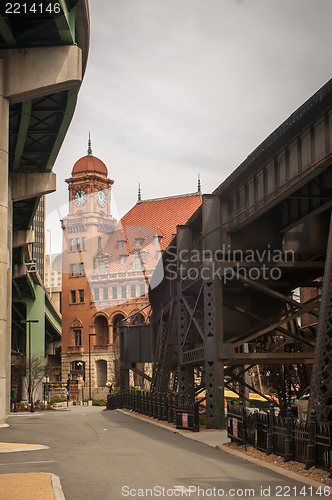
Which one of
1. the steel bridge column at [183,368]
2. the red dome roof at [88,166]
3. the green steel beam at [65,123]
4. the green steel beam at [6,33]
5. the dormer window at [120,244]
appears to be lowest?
the steel bridge column at [183,368]

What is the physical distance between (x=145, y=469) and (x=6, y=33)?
17667mm

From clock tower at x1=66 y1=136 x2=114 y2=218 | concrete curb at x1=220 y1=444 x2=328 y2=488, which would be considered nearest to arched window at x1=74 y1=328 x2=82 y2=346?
clock tower at x1=66 y1=136 x2=114 y2=218

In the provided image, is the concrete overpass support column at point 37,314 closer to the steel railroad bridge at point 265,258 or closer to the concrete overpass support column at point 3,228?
the steel railroad bridge at point 265,258

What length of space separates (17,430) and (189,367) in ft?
30.2

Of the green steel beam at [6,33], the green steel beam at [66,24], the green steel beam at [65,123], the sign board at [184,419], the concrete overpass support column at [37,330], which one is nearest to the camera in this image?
the green steel beam at [66,24]

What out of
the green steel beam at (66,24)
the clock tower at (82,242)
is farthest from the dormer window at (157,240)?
the green steel beam at (66,24)

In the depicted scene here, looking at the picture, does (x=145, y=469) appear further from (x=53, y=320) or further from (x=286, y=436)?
(x=53, y=320)

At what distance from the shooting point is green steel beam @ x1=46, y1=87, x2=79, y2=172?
30.7 meters

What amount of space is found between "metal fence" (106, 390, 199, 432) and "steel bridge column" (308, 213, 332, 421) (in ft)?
30.8

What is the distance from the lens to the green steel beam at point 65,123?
30653mm

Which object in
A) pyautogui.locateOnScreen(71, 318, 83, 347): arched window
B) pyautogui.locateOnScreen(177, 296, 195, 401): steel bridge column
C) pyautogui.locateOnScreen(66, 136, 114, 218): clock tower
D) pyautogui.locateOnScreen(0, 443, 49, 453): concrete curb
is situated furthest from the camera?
pyautogui.locateOnScreen(66, 136, 114, 218): clock tower

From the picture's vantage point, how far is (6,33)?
26.1 metres

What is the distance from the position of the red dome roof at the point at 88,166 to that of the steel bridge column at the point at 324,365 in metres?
112

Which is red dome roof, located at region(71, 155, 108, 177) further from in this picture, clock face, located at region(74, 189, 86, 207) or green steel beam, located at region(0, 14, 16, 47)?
green steel beam, located at region(0, 14, 16, 47)
